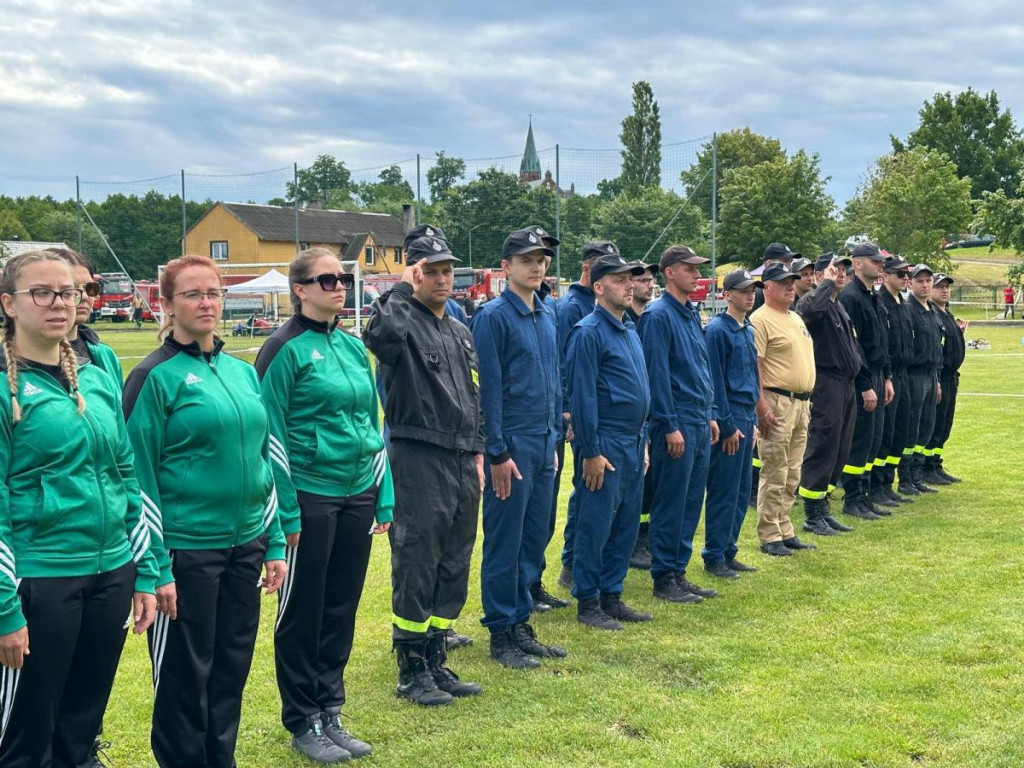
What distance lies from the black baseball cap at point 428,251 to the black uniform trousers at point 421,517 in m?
0.90

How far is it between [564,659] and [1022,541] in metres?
4.56

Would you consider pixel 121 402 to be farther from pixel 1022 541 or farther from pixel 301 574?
pixel 1022 541

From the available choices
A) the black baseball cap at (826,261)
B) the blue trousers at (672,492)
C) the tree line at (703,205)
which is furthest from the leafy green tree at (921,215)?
the blue trousers at (672,492)

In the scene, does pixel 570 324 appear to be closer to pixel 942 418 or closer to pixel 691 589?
pixel 691 589

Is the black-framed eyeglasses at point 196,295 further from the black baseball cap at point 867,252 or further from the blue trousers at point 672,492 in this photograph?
the black baseball cap at point 867,252

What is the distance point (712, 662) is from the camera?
5402mm

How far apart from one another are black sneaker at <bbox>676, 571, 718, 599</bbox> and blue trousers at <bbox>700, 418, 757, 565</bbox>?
1.76 ft

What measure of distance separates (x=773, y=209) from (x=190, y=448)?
3846 cm

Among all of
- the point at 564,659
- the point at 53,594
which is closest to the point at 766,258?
the point at 564,659

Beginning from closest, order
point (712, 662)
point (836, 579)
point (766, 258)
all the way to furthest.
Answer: point (712, 662) → point (836, 579) → point (766, 258)

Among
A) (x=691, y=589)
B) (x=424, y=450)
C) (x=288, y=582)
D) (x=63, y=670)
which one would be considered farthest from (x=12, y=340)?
(x=691, y=589)

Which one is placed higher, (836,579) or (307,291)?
(307,291)

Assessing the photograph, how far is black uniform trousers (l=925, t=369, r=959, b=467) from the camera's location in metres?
10.9

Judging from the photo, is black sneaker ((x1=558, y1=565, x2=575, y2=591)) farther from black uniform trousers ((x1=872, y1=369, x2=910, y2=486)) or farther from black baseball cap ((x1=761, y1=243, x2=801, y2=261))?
black uniform trousers ((x1=872, y1=369, x2=910, y2=486))
